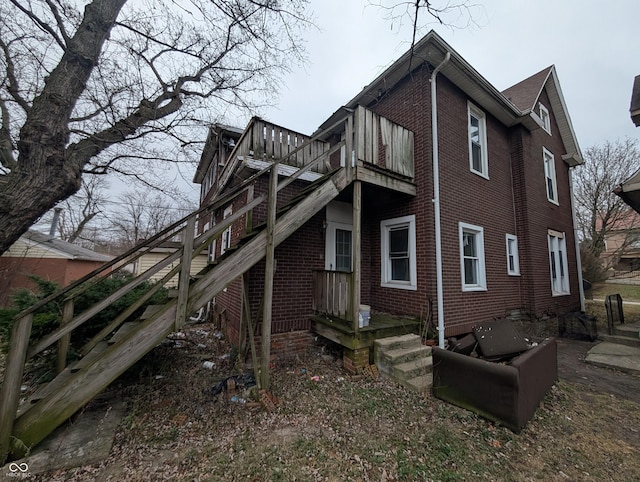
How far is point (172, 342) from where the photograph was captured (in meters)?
5.62

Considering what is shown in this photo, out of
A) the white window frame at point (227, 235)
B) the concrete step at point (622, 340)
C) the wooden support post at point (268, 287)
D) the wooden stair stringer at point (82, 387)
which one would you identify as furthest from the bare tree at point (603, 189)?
the wooden stair stringer at point (82, 387)

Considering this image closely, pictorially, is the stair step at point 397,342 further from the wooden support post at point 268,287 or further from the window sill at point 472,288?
the window sill at point 472,288

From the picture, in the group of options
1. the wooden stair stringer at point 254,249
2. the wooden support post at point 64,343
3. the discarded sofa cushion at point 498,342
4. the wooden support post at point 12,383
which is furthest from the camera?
the discarded sofa cushion at point 498,342

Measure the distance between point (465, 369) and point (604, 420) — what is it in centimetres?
197

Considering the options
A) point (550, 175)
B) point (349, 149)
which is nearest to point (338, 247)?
point (349, 149)

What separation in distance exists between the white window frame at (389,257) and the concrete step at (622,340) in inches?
253

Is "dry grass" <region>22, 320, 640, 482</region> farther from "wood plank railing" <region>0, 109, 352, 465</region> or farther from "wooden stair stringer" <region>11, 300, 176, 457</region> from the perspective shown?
"wood plank railing" <region>0, 109, 352, 465</region>

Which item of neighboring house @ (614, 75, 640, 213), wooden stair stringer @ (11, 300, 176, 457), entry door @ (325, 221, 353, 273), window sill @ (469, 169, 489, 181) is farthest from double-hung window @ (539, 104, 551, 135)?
wooden stair stringer @ (11, 300, 176, 457)

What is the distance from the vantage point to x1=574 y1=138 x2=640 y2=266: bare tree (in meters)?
18.3

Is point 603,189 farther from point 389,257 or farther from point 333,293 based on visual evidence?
point 333,293

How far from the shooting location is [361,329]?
475 centimetres

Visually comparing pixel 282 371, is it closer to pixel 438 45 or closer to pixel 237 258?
pixel 237 258

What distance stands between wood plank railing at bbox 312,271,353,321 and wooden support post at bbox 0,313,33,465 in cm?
399

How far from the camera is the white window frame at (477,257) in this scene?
6.33 meters
